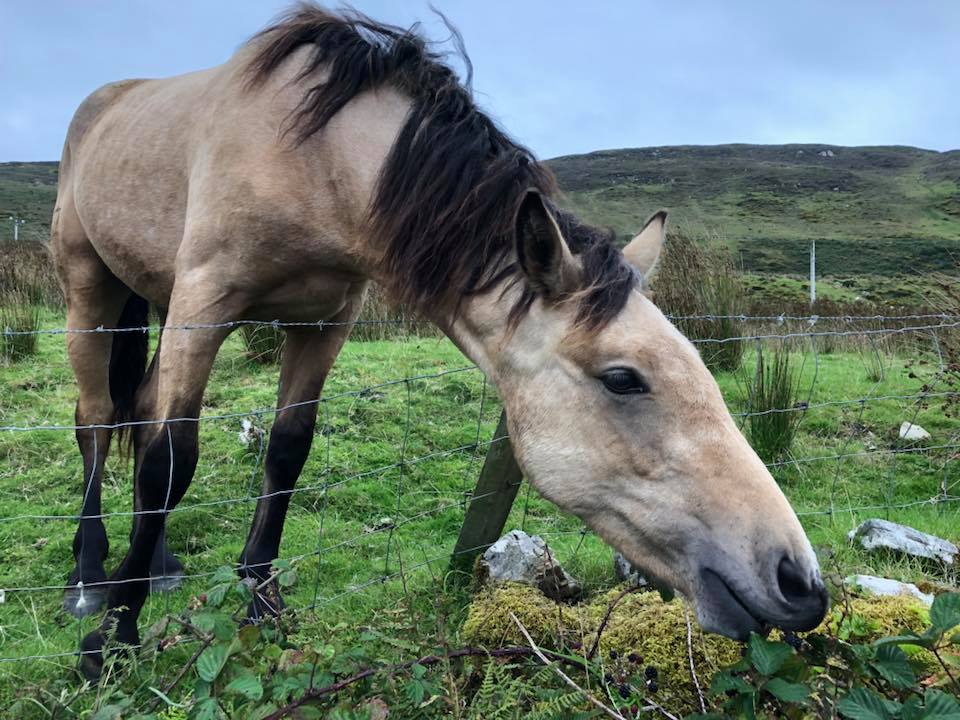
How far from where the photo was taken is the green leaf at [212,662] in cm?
136

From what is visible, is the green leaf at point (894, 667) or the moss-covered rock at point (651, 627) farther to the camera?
the moss-covered rock at point (651, 627)

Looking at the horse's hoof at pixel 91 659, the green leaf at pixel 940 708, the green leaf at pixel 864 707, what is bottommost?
the horse's hoof at pixel 91 659

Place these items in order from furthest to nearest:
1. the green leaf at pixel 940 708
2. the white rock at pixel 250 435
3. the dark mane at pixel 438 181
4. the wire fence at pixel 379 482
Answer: the white rock at pixel 250 435 < the wire fence at pixel 379 482 < the dark mane at pixel 438 181 < the green leaf at pixel 940 708

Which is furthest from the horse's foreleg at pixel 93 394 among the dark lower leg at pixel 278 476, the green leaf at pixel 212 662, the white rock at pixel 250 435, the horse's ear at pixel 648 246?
the horse's ear at pixel 648 246

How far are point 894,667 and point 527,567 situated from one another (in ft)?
4.78

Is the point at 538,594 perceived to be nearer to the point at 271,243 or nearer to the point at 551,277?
the point at 551,277

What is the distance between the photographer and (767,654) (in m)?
1.36

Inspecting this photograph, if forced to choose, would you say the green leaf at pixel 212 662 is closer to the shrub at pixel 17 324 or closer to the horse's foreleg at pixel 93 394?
the horse's foreleg at pixel 93 394

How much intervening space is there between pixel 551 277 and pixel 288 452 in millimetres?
1860

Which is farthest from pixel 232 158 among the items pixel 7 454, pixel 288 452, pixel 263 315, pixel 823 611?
pixel 7 454

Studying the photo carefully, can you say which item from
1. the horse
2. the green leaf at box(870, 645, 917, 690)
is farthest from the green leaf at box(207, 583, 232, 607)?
the green leaf at box(870, 645, 917, 690)

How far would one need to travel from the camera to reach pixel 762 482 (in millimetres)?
1611

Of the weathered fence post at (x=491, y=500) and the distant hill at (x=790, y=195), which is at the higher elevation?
the distant hill at (x=790, y=195)

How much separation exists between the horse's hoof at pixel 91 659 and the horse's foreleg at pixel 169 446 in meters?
0.12
